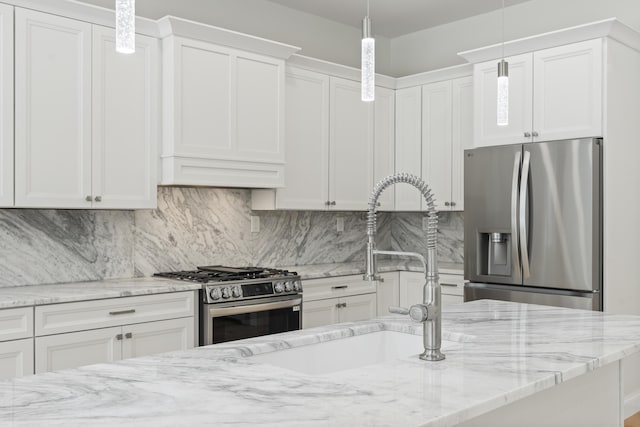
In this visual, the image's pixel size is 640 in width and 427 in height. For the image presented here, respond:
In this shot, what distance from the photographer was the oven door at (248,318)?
3.61m

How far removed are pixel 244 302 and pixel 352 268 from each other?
125 centimetres

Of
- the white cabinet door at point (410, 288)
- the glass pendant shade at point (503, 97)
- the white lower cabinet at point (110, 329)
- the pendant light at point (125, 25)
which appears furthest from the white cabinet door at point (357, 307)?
the pendant light at point (125, 25)

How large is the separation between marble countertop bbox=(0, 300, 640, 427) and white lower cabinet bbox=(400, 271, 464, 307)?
2558 mm

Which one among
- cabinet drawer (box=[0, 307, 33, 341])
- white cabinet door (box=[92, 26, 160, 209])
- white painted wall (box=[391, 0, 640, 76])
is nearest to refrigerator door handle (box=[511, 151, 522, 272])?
white painted wall (box=[391, 0, 640, 76])

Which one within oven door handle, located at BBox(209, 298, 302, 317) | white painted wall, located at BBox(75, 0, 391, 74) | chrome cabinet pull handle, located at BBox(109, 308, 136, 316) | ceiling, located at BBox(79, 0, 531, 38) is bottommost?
oven door handle, located at BBox(209, 298, 302, 317)

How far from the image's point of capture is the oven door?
361 cm

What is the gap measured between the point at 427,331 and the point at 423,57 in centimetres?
430

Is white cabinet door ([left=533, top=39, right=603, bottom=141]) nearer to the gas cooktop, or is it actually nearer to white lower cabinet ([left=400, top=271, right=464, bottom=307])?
white lower cabinet ([left=400, top=271, right=464, bottom=307])

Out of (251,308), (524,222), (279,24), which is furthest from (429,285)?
(279,24)

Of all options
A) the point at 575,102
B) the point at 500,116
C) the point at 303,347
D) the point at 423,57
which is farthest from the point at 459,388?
the point at 423,57

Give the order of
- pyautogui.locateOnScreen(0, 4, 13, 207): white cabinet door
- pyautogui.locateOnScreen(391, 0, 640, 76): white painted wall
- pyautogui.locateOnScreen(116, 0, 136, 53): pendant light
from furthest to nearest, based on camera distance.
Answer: pyautogui.locateOnScreen(391, 0, 640, 76): white painted wall, pyautogui.locateOnScreen(0, 4, 13, 207): white cabinet door, pyautogui.locateOnScreen(116, 0, 136, 53): pendant light

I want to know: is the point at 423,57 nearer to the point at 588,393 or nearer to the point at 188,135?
the point at 188,135

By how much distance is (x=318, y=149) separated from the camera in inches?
186

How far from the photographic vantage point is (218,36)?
3951mm
